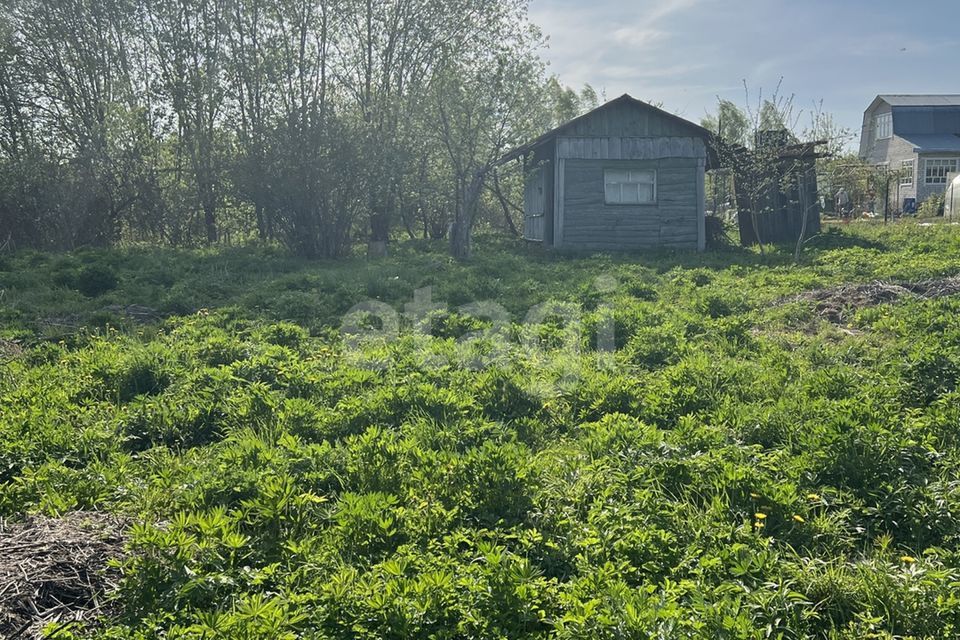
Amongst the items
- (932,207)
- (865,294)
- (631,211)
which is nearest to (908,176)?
(932,207)

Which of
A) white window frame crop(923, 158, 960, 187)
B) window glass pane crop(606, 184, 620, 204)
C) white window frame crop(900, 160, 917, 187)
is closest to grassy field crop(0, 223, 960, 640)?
window glass pane crop(606, 184, 620, 204)

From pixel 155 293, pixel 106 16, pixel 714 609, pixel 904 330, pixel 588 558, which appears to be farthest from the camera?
pixel 106 16

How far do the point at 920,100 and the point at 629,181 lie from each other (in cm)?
3414

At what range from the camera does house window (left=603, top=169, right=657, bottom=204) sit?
19.3m

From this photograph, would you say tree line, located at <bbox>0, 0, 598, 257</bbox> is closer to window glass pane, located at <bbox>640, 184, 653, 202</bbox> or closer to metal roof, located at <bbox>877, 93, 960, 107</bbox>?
window glass pane, located at <bbox>640, 184, 653, 202</bbox>

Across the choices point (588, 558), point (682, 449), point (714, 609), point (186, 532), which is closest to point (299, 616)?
point (186, 532)

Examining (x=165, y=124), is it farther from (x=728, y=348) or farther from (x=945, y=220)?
(x=945, y=220)

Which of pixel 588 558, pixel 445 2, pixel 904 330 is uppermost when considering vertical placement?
pixel 445 2

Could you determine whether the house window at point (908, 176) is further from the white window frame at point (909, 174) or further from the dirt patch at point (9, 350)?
the dirt patch at point (9, 350)

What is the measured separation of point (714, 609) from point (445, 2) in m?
22.3

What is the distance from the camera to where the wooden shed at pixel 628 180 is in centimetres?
1898

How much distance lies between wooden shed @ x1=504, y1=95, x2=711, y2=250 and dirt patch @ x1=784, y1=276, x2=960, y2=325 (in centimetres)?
874

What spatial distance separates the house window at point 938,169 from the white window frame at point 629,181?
2744 centimetres

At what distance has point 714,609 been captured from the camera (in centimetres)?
283
